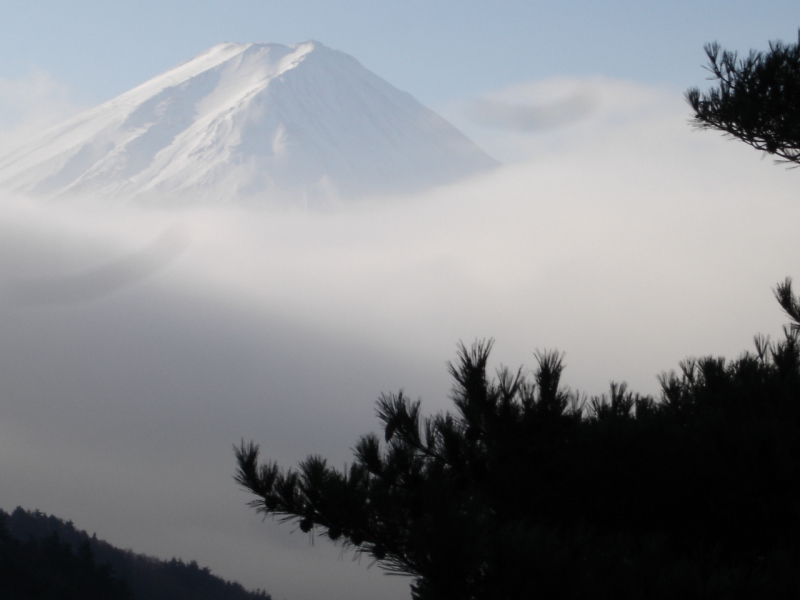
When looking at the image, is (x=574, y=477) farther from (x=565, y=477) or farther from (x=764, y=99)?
(x=764, y=99)

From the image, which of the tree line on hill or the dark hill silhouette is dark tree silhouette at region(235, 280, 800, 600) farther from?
the dark hill silhouette

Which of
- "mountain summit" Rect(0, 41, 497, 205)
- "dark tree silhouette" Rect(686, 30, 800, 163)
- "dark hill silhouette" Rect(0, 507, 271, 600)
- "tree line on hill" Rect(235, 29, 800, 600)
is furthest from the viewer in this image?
"mountain summit" Rect(0, 41, 497, 205)

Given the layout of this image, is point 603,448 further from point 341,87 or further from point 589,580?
point 341,87

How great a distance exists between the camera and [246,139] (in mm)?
128500

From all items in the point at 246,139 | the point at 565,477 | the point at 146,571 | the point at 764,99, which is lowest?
the point at 146,571

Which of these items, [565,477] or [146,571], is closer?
[565,477]

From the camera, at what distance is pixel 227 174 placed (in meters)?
127

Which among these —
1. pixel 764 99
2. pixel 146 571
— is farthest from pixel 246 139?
pixel 764 99

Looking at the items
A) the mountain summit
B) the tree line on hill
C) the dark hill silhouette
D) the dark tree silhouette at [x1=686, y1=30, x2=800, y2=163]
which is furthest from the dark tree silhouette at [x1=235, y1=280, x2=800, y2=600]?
the mountain summit

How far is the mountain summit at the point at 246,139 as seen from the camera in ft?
397

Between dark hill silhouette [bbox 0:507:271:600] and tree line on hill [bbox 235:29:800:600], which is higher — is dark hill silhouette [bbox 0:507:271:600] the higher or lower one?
the lower one

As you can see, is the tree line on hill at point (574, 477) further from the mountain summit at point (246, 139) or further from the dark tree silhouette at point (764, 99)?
the mountain summit at point (246, 139)

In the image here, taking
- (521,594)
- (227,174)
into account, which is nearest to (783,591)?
(521,594)

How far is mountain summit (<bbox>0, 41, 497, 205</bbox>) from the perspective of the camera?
121 meters
